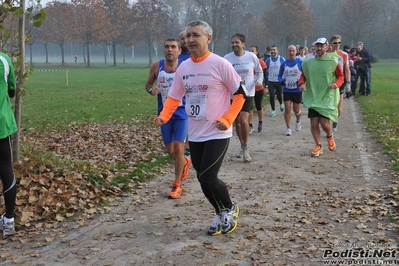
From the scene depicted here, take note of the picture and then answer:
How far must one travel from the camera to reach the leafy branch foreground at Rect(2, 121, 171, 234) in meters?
6.17

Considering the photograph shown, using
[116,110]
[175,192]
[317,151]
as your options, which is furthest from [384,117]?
[175,192]

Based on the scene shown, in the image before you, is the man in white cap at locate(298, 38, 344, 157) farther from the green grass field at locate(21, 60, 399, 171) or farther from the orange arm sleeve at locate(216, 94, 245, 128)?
the orange arm sleeve at locate(216, 94, 245, 128)

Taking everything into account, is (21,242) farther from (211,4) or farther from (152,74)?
(211,4)

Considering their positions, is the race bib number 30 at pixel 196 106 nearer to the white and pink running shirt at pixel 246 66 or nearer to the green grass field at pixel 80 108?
the white and pink running shirt at pixel 246 66

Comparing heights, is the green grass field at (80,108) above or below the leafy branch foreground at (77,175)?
below

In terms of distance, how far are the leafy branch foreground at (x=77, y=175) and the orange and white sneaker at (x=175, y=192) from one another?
2.44ft

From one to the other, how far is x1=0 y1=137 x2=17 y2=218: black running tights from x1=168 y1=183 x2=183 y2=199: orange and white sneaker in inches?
84.0

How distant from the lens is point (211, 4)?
63.9 m

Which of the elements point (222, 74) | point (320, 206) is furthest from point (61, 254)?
point (320, 206)

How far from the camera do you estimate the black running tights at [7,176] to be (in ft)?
17.6

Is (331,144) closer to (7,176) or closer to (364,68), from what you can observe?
(7,176)

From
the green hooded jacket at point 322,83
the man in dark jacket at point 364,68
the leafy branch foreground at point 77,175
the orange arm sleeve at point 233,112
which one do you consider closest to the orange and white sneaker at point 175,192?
the leafy branch foreground at point 77,175

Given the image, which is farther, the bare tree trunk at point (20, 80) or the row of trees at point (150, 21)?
the row of trees at point (150, 21)

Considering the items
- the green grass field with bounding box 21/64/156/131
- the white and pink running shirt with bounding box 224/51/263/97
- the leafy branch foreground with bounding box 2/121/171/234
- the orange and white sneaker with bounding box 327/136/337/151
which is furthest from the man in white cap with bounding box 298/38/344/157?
the green grass field with bounding box 21/64/156/131
